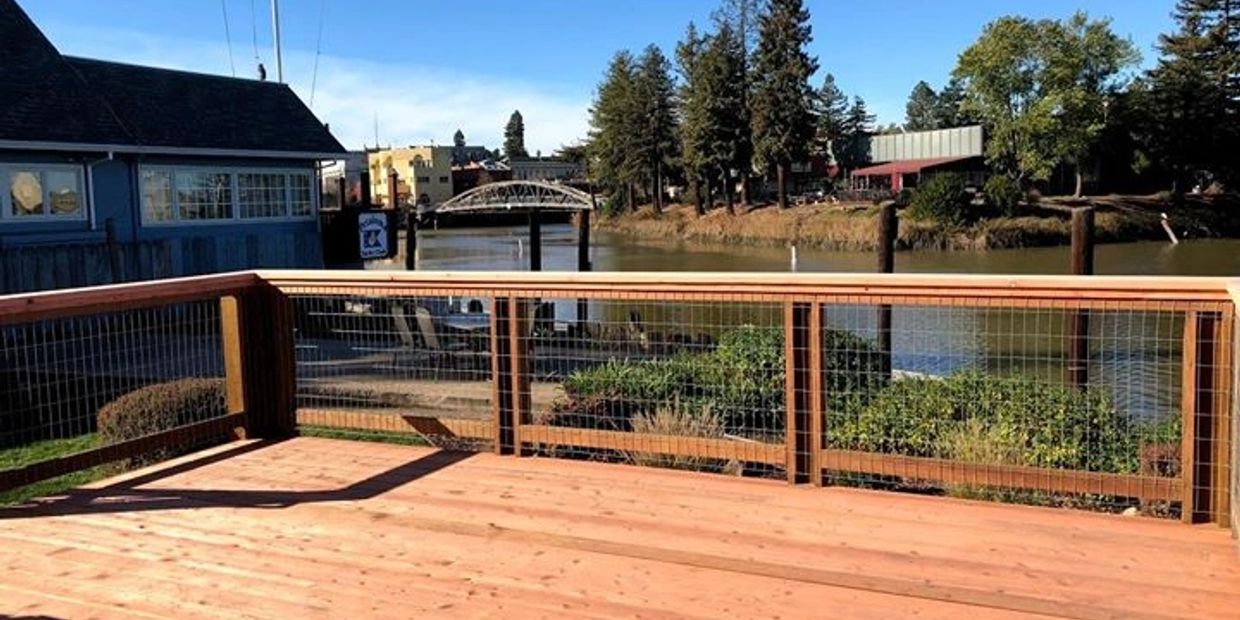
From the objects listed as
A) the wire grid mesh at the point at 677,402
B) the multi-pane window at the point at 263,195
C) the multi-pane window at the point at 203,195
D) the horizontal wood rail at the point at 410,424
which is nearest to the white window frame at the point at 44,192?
the multi-pane window at the point at 203,195

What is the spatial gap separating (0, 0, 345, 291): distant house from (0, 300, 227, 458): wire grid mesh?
11.0 feet

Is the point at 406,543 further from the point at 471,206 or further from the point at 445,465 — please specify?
the point at 471,206

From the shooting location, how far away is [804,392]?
16.0 ft

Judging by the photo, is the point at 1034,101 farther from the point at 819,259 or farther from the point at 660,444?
the point at 660,444

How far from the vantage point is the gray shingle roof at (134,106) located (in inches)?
620

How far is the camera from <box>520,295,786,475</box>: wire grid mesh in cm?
527

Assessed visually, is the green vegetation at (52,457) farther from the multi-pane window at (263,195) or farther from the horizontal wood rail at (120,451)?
the multi-pane window at (263,195)

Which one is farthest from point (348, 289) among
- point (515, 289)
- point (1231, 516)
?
point (1231, 516)

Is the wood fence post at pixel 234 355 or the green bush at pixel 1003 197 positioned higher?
the green bush at pixel 1003 197

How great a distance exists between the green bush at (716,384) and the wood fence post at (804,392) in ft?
5.45

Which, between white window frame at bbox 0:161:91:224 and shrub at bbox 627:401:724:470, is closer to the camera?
shrub at bbox 627:401:724:470

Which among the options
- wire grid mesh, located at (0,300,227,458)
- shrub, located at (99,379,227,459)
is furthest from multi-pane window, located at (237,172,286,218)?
shrub, located at (99,379,227,459)

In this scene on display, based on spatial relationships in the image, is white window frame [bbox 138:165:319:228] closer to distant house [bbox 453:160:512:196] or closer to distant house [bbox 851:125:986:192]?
distant house [bbox 851:125:986:192]

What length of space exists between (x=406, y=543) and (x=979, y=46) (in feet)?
170
